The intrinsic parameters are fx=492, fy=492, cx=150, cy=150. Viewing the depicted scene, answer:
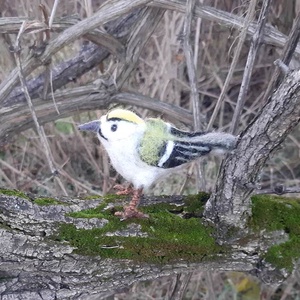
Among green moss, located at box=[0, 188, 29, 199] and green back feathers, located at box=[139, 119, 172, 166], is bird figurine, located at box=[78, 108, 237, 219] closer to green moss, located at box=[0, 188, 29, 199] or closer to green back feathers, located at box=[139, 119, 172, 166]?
green back feathers, located at box=[139, 119, 172, 166]

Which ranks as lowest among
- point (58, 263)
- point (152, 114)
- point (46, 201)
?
point (58, 263)

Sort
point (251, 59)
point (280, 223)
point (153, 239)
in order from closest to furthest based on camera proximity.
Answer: point (153, 239)
point (280, 223)
point (251, 59)

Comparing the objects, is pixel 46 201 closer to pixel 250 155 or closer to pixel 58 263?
pixel 58 263

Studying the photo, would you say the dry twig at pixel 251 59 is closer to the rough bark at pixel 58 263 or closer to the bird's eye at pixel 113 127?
the rough bark at pixel 58 263

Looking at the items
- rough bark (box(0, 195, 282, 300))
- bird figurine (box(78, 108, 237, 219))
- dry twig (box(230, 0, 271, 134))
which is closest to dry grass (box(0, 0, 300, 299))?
dry twig (box(230, 0, 271, 134))

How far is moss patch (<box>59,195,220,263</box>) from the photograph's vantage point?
120cm

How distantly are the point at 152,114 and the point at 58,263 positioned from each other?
1.24m

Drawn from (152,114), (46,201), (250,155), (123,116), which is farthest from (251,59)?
(152,114)

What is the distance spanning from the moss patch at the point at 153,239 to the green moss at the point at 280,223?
15 cm

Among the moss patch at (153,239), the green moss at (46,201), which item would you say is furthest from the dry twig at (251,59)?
the green moss at (46,201)

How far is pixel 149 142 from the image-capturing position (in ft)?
3.80

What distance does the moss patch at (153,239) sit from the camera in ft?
3.95

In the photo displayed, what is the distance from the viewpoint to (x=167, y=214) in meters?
1.30

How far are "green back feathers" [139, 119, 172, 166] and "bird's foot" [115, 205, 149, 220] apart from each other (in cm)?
14
